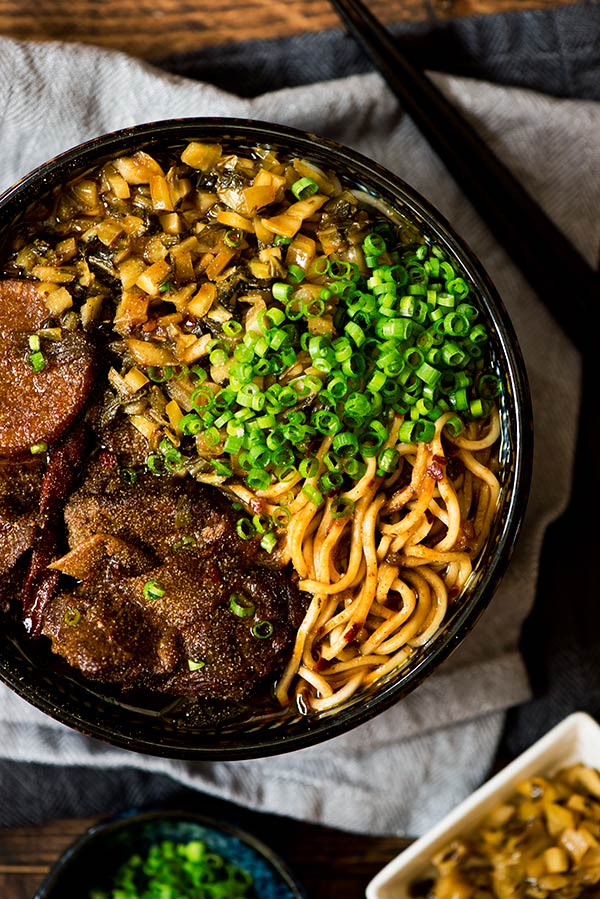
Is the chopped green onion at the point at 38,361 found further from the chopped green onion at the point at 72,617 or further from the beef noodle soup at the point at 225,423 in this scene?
the chopped green onion at the point at 72,617

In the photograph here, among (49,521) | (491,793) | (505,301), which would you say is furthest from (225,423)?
(491,793)

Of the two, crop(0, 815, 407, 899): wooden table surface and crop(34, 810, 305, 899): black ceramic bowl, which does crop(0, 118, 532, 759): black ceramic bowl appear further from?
crop(0, 815, 407, 899): wooden table surface

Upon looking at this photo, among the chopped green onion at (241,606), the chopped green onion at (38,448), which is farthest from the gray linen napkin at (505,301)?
the chopped green onion at (38,448)

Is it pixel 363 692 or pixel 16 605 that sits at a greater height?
pixel 16 605

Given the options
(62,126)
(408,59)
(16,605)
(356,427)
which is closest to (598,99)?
(408,59)

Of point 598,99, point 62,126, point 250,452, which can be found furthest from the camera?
point 598,99

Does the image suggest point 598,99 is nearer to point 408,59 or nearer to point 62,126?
point 408,59

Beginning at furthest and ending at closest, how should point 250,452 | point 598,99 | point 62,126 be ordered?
1. point 598,99
2. point 62,126
3. point 250,452
